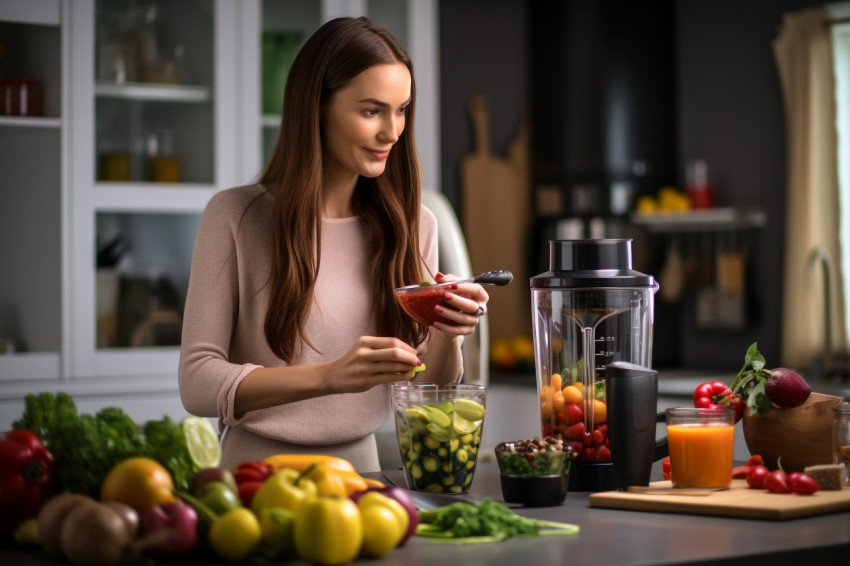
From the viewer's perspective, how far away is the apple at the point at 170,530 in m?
1.05

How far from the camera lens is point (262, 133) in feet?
11.8

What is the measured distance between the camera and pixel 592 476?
158 centimetres

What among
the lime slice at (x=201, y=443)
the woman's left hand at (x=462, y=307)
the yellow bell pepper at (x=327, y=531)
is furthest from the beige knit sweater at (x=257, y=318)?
the yellow bell pepper at (x=327, y=531)

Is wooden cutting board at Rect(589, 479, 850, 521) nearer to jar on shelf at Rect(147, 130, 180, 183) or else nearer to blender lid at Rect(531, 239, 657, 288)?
blender lid at Rect(531, 239, 657, 288)

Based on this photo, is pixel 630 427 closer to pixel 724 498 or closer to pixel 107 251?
pixel 724 498

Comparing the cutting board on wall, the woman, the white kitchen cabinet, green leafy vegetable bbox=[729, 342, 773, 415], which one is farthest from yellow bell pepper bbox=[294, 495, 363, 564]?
the cutting board on wall

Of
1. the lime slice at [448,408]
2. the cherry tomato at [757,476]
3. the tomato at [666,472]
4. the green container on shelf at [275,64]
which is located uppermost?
the green container on shelf at [275,64]

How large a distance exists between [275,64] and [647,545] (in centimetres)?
276

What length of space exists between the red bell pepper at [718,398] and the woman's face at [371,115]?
2.29 ft

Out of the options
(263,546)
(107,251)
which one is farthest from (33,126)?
(263,546)

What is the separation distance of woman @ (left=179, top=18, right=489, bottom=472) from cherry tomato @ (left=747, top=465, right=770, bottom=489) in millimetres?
510

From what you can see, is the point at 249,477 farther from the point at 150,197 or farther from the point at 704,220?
the point at 704,220

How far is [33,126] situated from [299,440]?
1864mm

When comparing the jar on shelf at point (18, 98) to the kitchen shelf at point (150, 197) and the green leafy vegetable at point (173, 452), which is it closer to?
the kitchen shelf at point (150, 197)
